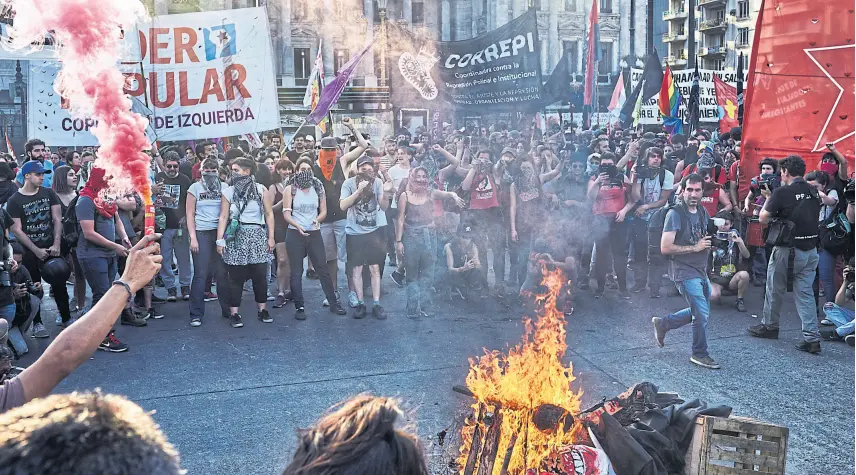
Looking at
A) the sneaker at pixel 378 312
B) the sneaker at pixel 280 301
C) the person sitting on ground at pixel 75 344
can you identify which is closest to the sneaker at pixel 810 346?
the sneaker at pixel 378 312

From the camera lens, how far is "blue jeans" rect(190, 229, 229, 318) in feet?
26.5

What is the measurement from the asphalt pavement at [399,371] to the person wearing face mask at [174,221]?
2.19 feet

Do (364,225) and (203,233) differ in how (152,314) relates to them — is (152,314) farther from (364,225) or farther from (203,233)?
(364,225)

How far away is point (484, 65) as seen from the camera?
46.7 feet

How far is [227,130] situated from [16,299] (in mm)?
A: 4143

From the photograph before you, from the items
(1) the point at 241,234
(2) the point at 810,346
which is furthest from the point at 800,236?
(1) the point at 241,234

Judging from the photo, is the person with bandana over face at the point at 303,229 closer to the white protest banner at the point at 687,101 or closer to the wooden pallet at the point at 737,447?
the wooden pallet at the point at 737,447

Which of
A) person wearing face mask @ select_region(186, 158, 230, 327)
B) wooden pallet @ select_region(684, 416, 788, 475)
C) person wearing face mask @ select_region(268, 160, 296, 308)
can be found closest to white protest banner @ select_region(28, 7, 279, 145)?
person wearing face mask @ select_region(268, 160, 296, 308)

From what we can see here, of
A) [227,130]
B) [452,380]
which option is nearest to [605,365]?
[452,380]

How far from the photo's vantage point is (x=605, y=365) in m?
6.58

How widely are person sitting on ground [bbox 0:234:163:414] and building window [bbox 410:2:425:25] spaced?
1358cm

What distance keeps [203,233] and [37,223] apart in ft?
5.33

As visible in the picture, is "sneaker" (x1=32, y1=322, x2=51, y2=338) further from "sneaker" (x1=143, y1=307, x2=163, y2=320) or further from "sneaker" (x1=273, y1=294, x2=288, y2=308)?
"sneaker" (x1=273, y1=294, x2=288, y2=308)

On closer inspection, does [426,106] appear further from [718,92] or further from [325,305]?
[325,305]
